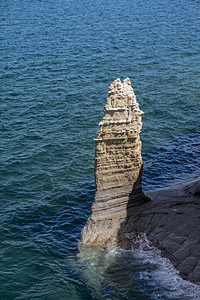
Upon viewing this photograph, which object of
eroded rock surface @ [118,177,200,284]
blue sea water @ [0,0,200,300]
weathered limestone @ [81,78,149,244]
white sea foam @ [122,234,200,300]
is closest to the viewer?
white sea foam @ [122,234,200,300]

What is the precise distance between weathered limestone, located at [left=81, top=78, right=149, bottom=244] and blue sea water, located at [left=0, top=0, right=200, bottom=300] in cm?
203

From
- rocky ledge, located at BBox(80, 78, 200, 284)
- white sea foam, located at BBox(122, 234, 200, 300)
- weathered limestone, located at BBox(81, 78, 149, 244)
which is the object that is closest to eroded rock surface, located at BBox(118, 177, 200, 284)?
rocky ledge, located at BBox(80, 78, 200, 284)

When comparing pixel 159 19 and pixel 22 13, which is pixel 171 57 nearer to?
pixel 159 19

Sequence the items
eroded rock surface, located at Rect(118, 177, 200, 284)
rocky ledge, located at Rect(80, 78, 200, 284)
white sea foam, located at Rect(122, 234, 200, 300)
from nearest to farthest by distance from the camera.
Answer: white sea foam, located at Rect(122, 234, 200, 300)
eroded rock surface, located at Rect(118, 177, 200, 284)
rocky ledge, located at Rect(80, 78, 200, 284)

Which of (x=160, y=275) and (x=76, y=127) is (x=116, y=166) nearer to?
(x=160, y=275)

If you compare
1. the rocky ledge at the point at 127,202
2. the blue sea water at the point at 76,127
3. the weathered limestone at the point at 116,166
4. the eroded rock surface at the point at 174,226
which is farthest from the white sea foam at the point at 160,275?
the weathered limestone at the point at 116,166

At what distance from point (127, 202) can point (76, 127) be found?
19692 mm

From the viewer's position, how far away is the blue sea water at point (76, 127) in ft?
92.6

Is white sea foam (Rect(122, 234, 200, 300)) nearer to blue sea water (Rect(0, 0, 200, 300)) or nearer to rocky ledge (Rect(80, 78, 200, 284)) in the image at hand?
blue sea water (Rect(0, 0, 200, 300))

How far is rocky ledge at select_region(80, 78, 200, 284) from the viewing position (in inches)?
1140

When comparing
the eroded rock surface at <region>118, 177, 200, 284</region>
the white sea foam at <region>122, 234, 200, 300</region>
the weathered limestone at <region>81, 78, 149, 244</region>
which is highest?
the weathered limestone at <region>81, 78, 149, 244</region>

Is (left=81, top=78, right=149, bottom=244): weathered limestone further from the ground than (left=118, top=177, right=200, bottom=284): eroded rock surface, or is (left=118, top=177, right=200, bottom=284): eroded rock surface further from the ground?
(left=81, top=78, right=149, bottom=244): weathered limestone

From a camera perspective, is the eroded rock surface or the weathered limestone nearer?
the eroded rock surface

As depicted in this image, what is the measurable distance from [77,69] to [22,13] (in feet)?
111
